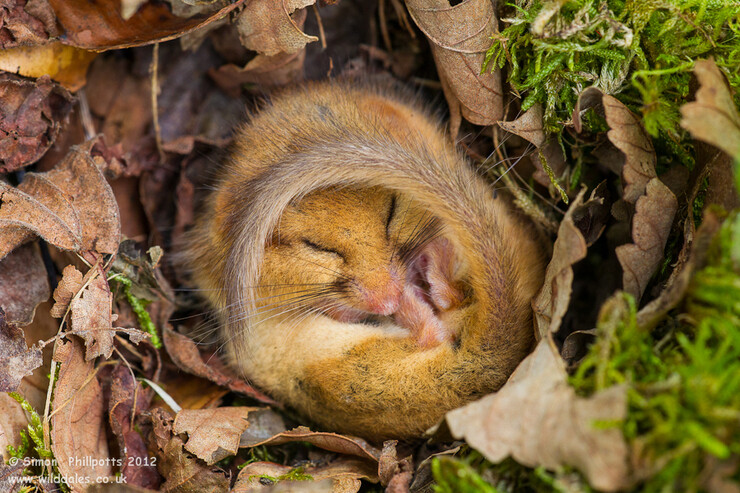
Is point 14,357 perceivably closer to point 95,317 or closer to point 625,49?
point 95,317

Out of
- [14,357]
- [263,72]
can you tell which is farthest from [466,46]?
[14,357]

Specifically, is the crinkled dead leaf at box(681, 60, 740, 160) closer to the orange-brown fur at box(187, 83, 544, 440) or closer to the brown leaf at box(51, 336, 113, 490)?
the orange-brown fur at box(187, 83, 544, 440)

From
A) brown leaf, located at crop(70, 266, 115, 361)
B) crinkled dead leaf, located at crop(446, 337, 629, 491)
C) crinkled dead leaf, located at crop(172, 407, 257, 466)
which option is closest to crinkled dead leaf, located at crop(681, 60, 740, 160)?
crinkled dead leaf, located at crop(446, 337, 629, 491)

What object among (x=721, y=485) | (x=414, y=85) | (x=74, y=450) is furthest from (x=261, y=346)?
(x=721, y=485)

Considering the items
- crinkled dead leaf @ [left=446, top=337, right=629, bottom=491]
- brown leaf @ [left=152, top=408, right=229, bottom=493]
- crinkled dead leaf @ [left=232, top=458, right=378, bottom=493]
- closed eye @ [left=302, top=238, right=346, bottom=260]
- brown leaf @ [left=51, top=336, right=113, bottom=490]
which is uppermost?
crinkled dead leaf @ [left=446, top=337, right=629, bottom=491]

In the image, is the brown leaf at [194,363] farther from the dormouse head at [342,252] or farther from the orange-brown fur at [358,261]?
the dormouse head at [342,252]

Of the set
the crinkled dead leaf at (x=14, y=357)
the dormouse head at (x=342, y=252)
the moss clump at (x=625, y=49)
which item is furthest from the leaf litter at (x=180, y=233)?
the dormouse head at (x=342, y=252)

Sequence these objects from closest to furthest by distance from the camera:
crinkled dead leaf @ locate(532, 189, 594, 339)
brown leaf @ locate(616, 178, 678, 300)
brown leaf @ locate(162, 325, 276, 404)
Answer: crinkled dead leaf @ locate(532, 189, 594, 339)
brown leaf @ locate(616, 178, 678, 300)
brown leaf @ locate(162, 325, 276, 404)
